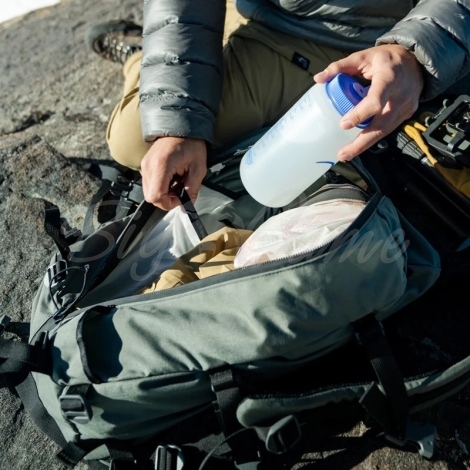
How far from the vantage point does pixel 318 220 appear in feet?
3.83

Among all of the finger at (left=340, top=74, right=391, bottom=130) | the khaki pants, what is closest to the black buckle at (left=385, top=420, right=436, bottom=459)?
the finger at (left=340, top=74, right=391, bottom=130)

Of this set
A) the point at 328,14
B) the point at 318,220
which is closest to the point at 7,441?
the point at 318,220

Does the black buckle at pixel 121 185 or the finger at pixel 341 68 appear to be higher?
the finger at pixel 341 68

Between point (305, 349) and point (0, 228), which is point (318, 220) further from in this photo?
point (0, 228)

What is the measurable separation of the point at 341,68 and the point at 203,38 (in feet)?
1.58

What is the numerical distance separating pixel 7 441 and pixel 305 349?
31.6 inches

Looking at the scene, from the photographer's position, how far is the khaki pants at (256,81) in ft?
4.87

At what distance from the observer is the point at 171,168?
132cm

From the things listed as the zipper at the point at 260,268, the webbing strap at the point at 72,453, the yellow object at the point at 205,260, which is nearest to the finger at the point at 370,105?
the zipper at the point at 260,268

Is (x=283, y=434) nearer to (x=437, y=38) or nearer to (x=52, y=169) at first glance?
(x=437, y=38)

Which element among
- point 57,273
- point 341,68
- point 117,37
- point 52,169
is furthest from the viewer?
point 117,37

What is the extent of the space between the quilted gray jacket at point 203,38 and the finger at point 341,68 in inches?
11.2

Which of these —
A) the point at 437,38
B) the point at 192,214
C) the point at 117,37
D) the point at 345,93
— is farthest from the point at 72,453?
the point at 117,37

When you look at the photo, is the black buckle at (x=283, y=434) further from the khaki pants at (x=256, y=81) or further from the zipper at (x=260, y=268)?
the khaki pants at (x=256, y=81)
